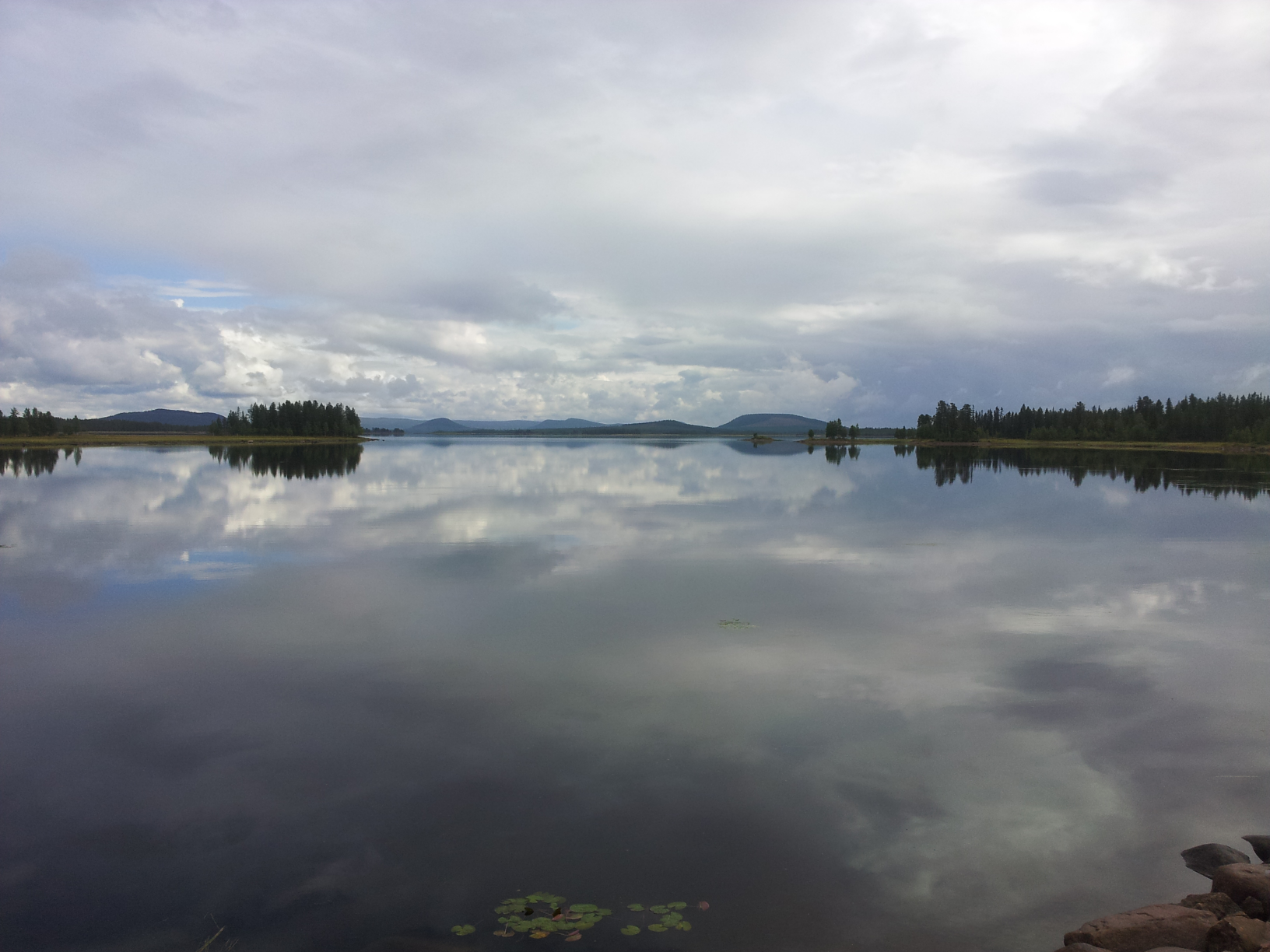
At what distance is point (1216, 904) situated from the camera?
236 inches

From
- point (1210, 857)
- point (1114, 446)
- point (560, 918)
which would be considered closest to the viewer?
point (560, 918)

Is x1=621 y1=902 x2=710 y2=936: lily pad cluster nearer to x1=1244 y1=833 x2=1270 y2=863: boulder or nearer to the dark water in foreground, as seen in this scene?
the dark water in foreground

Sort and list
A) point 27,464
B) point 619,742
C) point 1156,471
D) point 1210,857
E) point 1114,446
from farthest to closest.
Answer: point 1114,446 < point 27,464 < point 1156,471 < point 619,742 < point 1210,857

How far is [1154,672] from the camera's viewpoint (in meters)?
12.1

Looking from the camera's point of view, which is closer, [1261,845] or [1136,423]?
[1261,845]

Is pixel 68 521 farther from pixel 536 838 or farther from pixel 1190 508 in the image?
pixel 1190 508

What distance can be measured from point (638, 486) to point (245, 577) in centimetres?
3129

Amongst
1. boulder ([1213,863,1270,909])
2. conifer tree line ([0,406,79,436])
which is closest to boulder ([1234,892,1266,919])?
boulder ([1213,863,1270,909])

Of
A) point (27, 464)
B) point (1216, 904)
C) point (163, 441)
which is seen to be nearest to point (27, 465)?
point (27, 464)

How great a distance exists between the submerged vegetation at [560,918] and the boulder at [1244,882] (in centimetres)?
438

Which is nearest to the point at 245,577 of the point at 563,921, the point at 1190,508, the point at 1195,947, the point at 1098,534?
the point at 563,921

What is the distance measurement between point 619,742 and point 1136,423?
19246 cm

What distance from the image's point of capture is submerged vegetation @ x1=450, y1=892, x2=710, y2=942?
5.84 metres

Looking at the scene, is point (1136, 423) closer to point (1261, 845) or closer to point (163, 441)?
point (1261, 845)
